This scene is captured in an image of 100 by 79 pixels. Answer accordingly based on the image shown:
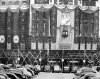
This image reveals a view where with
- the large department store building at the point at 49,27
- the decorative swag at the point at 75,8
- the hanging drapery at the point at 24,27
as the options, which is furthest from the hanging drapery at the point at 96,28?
the hanging drapery at the point at 24,27

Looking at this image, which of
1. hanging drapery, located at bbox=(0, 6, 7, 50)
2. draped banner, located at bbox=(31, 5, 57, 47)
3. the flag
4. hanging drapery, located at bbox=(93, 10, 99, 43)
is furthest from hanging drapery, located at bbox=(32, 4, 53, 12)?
hanging drapery, located at bbox=(93, 10, 99, 43)

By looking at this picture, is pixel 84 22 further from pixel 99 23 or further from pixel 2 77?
pixel 2 77

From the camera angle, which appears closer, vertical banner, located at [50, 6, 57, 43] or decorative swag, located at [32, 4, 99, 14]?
decorative swag, located at [32, 4, 99, 14]

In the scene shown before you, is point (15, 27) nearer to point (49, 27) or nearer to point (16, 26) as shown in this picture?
point (16, 26)

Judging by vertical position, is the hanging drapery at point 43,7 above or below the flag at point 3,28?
above

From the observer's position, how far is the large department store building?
301 feet

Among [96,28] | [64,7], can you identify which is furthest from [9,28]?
[96,28]

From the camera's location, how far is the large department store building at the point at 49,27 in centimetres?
9181

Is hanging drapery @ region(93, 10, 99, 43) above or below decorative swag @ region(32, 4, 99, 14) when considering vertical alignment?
below

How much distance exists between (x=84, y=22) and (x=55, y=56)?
44.9 ft

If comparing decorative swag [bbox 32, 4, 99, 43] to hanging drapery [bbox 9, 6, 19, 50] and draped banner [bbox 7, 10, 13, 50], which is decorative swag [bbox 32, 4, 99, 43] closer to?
hanging drapery [bbox 9, 6, 19, 50]

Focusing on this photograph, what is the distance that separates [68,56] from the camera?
289 ft

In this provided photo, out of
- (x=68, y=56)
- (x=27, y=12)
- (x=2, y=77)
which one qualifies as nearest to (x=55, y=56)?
(x=68, y=56)

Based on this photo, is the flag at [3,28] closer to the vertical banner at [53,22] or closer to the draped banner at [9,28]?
the draped banner at [9,28]
